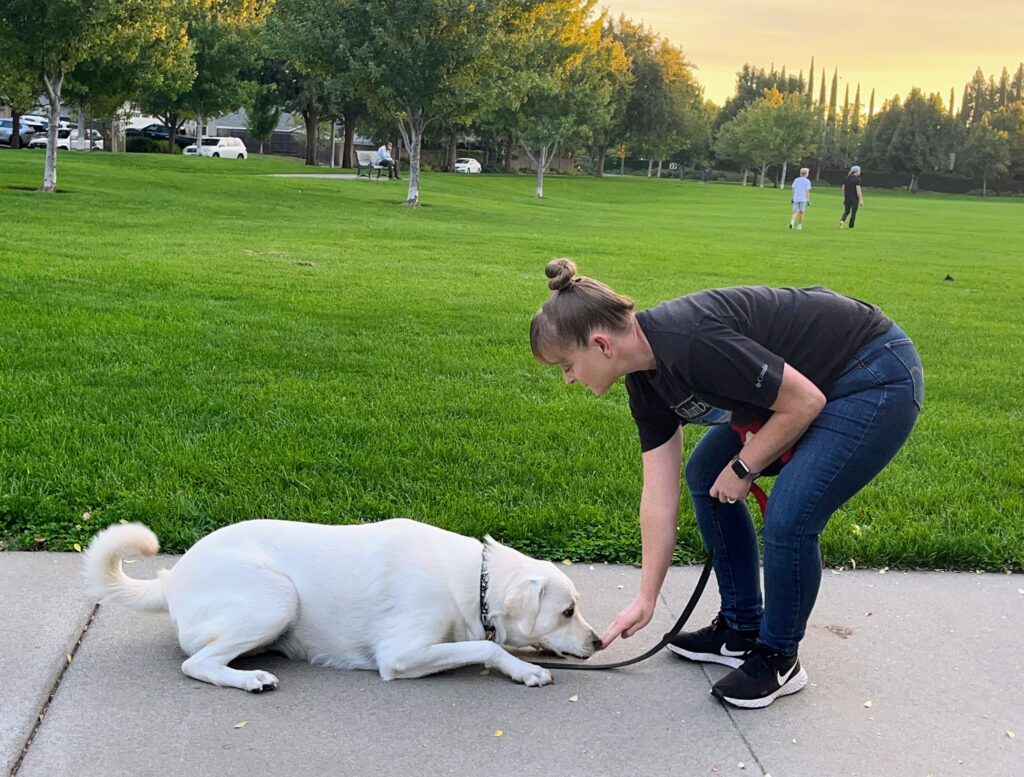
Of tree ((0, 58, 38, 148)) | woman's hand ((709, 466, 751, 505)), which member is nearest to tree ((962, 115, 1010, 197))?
tree ((0, 58, 38, 148))

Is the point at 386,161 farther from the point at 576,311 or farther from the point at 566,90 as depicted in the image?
the point at 576,311

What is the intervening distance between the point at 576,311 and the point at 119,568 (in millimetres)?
1988

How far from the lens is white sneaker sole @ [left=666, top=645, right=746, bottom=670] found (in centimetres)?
385

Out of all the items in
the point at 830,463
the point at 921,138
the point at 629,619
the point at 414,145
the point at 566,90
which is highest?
the point at 921,138

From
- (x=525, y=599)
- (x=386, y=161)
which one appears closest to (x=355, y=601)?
(x=525, y=599)

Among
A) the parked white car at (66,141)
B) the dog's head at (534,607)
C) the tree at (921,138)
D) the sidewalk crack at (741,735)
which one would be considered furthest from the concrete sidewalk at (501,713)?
the tree at (921,138)

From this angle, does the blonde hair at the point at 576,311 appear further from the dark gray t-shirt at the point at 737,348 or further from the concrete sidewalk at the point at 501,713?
the concrete sidewalk at the point at 501,713

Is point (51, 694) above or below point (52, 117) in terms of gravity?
below

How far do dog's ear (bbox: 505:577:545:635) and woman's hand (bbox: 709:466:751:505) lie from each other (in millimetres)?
699

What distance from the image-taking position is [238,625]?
349 cm

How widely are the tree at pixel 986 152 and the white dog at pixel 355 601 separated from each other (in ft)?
335

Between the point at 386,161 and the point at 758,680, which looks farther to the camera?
the point at 386,161

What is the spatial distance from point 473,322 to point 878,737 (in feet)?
24.1

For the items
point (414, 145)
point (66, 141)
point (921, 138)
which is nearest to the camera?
point (414, 145)
